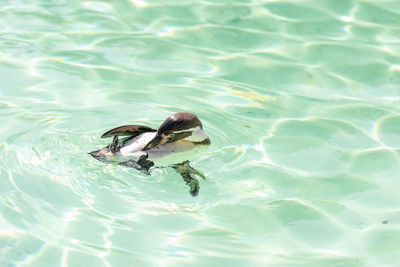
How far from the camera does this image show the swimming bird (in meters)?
4.05

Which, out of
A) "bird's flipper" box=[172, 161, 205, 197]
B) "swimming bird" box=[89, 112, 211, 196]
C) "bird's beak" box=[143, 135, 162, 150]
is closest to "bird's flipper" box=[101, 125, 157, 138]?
"swimming bird" box=[89, 112, 211, 196]

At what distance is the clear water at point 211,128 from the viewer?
12.3 ft

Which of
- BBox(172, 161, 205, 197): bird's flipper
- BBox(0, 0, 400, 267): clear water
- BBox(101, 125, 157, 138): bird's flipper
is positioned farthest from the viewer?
BBox(101, 125, 157, 138): bird's flipper

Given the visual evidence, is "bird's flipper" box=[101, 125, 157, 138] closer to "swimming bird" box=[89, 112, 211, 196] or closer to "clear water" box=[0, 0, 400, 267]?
"swimming bird" box=[89, 112, 211, 196]

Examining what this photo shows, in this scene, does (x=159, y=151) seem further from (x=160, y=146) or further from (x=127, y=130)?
(x=127, y=130)

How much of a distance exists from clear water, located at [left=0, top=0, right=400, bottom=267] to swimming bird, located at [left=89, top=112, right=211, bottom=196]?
0.31ft

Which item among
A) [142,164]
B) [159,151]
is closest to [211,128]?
[159,151]

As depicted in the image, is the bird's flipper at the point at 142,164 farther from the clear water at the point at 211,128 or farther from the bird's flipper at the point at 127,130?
the bird's flipper at the point at 127,130

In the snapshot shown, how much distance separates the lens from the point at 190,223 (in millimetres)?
3840

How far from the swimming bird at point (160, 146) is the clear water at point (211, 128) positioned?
10 cm

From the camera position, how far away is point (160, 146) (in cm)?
411

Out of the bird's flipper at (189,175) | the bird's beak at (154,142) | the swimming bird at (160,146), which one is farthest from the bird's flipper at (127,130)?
the bird's flipper at (189,175)

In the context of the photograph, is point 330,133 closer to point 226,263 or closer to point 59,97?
point 226,263

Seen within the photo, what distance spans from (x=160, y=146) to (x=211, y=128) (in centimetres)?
86
